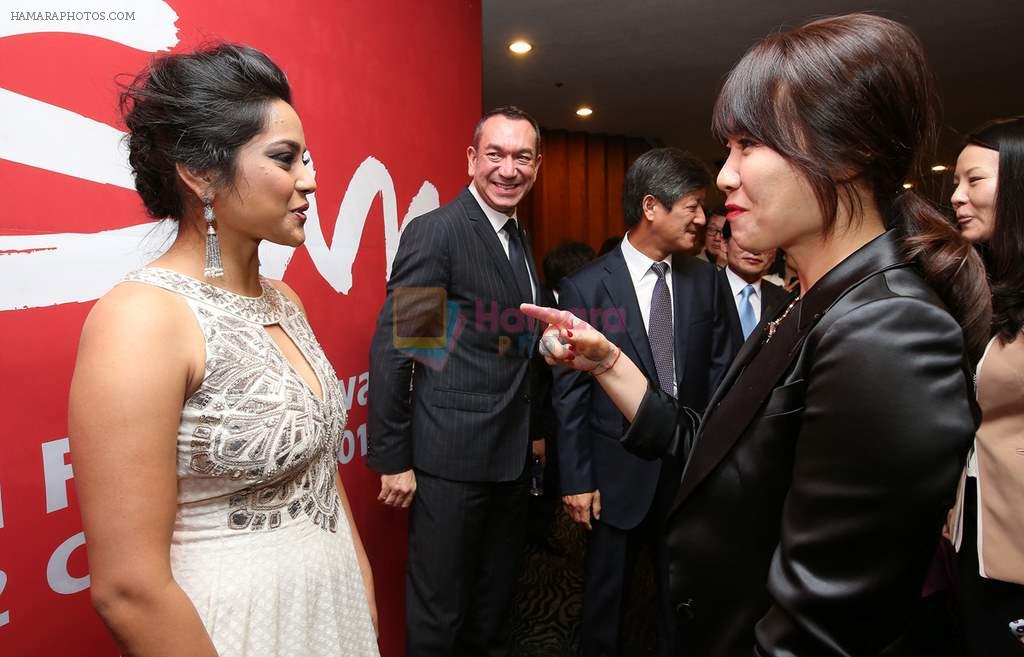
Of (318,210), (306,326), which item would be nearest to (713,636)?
(306,326)

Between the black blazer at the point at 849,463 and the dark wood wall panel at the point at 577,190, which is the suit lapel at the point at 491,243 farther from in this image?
the dark wood wall panel at the point at 577,190

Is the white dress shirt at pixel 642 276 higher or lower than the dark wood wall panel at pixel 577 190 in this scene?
lower

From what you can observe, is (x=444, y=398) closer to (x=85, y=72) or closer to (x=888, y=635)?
(x=85, y=72)

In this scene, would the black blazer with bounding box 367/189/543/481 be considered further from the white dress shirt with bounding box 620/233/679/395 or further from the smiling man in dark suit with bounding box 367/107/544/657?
the white dress shirt with bounding box 620/233/679/395

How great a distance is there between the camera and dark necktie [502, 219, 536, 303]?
7.40ft

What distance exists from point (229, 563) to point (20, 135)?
847 mm

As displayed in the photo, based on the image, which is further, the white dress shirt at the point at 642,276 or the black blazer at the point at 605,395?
the white dress shirt at the point at 642,276

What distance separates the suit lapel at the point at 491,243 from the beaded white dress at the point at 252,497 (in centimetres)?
103

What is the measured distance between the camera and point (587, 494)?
229 centimetres

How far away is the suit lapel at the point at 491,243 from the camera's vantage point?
2170 mm

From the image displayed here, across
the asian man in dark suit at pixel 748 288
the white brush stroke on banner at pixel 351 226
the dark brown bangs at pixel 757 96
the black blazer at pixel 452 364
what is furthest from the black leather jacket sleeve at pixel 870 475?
the asian man in dark suit at pixel 748 288

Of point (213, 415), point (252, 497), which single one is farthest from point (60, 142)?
point (252, 497)

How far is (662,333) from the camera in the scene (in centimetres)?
238

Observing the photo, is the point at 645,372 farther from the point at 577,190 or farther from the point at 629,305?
the point at 577,190
